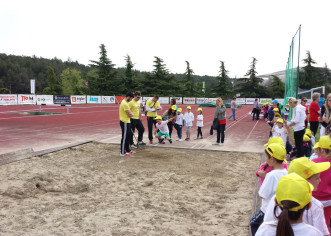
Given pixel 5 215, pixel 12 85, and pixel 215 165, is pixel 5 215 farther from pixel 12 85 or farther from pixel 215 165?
pixel 12 85

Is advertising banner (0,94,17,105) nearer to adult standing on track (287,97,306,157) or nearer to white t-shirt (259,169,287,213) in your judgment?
adult standing on track (287,97,306,157)

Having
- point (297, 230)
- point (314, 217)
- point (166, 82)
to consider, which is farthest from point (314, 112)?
point (166, 82)

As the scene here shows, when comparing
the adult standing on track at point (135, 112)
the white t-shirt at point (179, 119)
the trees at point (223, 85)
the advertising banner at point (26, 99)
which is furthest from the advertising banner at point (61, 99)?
the trees at point (223, 85)

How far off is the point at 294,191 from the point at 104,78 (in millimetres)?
63747

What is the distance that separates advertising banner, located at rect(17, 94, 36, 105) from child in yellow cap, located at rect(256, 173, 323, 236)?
38338mm

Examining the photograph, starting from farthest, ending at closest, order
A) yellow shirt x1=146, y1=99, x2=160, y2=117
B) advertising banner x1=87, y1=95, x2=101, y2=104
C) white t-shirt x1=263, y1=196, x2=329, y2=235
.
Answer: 1. advertising banner x1=87, y1=95, x2=101, y2=104
2. yellow shirt x1=146, y1=99, x2=160, y2=117
3. white t-shirt x1=263, y1=196, x2=329, y2=235

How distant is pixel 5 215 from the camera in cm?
410

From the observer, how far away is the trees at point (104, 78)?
62969 millimetres

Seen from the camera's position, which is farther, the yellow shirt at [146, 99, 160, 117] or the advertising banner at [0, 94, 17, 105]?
the advertising banner at [0, 94, 17, 105]

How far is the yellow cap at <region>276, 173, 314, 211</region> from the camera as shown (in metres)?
1.74

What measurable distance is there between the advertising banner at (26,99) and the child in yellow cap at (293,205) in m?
38.3

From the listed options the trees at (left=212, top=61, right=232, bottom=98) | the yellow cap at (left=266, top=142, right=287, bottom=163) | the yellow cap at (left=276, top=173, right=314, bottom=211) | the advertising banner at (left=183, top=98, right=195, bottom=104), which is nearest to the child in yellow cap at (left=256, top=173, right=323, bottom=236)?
the yellow cap at (left=276, top=173, right=314, bottom=211)

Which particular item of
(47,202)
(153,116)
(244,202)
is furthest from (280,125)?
(47,202)

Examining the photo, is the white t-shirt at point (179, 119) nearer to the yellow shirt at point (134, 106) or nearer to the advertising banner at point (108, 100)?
the yellow shirt at point (134, 106)
